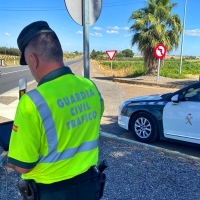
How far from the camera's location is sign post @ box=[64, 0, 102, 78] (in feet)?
12.6

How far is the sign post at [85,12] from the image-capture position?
386 cm

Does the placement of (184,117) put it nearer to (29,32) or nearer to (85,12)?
(85,12)

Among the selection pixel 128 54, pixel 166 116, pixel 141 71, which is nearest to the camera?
pixel 166 116

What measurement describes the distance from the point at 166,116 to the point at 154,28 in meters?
15.3

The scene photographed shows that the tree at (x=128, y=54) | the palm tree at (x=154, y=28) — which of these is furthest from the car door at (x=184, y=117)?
the tree at (x=128, y=54)

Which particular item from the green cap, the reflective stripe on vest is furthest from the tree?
the reflective stripe on vest

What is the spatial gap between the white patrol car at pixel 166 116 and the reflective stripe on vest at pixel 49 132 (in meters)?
3.86

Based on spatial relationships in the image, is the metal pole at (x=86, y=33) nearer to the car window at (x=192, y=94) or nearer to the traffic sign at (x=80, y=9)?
the traffic sign at (x=80, y=9)

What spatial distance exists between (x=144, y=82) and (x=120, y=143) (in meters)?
12.1

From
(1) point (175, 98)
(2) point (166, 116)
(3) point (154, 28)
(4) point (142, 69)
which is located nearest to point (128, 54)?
(4) point (142, 69)

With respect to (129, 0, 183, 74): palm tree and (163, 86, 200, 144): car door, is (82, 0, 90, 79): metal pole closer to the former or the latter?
(163, 86, 200, 144): car door

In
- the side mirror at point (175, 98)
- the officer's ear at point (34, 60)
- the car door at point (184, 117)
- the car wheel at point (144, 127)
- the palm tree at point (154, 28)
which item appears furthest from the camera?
the palm tree at point (154, 28)

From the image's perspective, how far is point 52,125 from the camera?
4.27 ft

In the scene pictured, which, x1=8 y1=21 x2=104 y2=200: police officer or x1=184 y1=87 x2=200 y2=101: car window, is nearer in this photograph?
x1=8 y1=21 x2=104 y2=200: police officer
